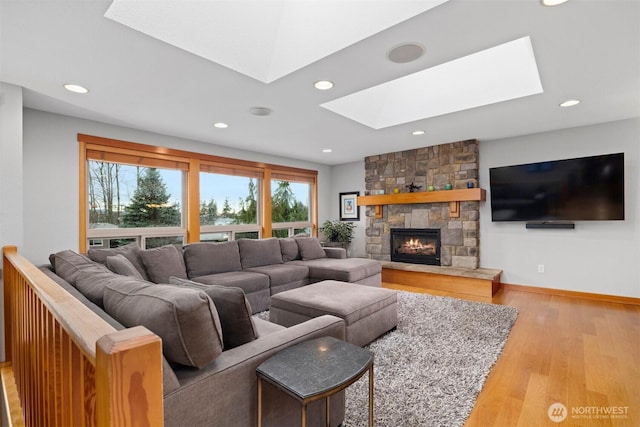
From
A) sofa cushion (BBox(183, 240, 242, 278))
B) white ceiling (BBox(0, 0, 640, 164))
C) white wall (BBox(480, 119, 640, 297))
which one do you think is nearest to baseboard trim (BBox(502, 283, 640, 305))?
white wall (BBox(480, 119, 640, 297))

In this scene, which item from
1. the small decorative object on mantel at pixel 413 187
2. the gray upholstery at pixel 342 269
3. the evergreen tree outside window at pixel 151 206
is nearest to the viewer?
the gray upholstery at pixel 342 269

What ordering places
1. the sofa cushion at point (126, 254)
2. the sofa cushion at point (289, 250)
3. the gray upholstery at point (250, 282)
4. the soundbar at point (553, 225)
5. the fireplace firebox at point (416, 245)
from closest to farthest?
1. the sofa cushion at point (126, 254)
2. the gray upholstery at point (250, 282)
3. the soundbar at point (553, 225)
4. the sofa cushion at point (289, 250)
5. the fireplace firebox at point (416, 245)

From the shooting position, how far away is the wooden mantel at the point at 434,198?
15.5 ft

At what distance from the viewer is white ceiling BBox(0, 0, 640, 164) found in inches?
70.1

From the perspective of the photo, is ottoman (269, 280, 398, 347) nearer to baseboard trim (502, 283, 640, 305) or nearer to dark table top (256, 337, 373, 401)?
dark table top (256, 337, 373, 401)

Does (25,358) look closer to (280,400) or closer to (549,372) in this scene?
(280,400)

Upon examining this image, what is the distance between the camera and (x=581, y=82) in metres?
2.69

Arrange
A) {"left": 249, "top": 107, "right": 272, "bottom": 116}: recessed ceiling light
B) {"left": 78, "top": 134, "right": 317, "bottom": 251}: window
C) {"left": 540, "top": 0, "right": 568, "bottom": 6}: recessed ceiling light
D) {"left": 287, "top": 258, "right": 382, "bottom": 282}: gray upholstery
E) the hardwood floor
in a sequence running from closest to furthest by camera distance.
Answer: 1. {"left": 540, "top": 0, "right": 568, "bottom": 6}: recessed ceiling light
2. the hardwood floor
3. {"left": 249, "top": 107, "right": 272, "bottom": 116}: recessed ceiling light
4. {"left": 78, "top": 134, "right": 317, "bottom": 251}: window
5. {"left": 287, "top": 258, "right": 382, "bottom": 282}: gray upholstery

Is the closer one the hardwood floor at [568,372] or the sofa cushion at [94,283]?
the sofa cushion at [94,283]

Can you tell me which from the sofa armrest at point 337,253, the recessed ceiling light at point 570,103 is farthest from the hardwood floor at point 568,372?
the sofa armrest at point 337,253

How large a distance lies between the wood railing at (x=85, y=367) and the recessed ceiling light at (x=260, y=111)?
2.42 metres

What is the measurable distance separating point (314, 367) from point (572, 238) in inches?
179

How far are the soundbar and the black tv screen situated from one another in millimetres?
104

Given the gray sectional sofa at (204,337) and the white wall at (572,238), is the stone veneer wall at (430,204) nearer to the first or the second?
the white wall at (572,238)
